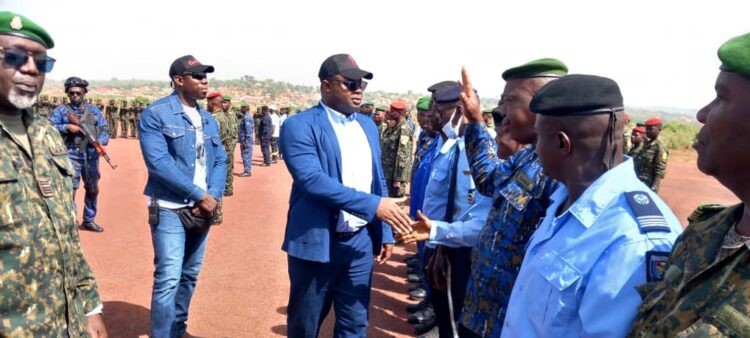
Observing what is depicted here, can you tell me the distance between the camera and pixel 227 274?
6.20 meters

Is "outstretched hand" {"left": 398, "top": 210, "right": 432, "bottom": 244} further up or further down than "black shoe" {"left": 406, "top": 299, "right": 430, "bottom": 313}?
further up

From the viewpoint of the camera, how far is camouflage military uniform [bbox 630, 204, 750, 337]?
3.76ft

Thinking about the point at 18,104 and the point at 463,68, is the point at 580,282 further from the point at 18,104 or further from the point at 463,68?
the point at 18,104

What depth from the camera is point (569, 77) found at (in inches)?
73.7

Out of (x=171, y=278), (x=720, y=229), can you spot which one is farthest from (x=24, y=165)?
(x=720, y=229)

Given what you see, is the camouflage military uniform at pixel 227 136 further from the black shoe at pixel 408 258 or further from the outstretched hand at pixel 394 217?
the outstretched hand at pixel 394 217

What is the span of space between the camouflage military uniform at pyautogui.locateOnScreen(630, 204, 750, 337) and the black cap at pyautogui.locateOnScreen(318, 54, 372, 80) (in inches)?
87.5

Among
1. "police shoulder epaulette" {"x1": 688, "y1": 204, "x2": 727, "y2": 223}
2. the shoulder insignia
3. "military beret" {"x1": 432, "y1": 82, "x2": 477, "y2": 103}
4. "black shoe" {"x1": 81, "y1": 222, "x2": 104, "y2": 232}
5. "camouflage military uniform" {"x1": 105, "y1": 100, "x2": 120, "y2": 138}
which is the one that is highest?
"military beret" {"x1": 432, "y1": 82, "x2": 477, "y2": 103}

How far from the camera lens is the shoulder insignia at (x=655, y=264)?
1.54m

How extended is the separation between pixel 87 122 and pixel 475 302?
6697mm

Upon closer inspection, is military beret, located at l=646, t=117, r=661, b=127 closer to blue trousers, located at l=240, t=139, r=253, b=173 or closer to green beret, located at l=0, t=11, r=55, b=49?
blue trousers, located at l=240, t=139, r=253, b=173

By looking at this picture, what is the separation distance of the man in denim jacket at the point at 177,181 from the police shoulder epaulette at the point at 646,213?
295 cm

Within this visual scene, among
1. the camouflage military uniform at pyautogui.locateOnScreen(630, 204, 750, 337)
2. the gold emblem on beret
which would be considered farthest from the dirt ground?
the camouflage military uniform at pyautogui.locateOnScreen(630, 204, 750, 337)

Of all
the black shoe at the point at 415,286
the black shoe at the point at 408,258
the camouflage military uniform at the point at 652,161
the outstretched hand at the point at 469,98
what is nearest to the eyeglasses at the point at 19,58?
the outstretched hand at the point at 469,98
